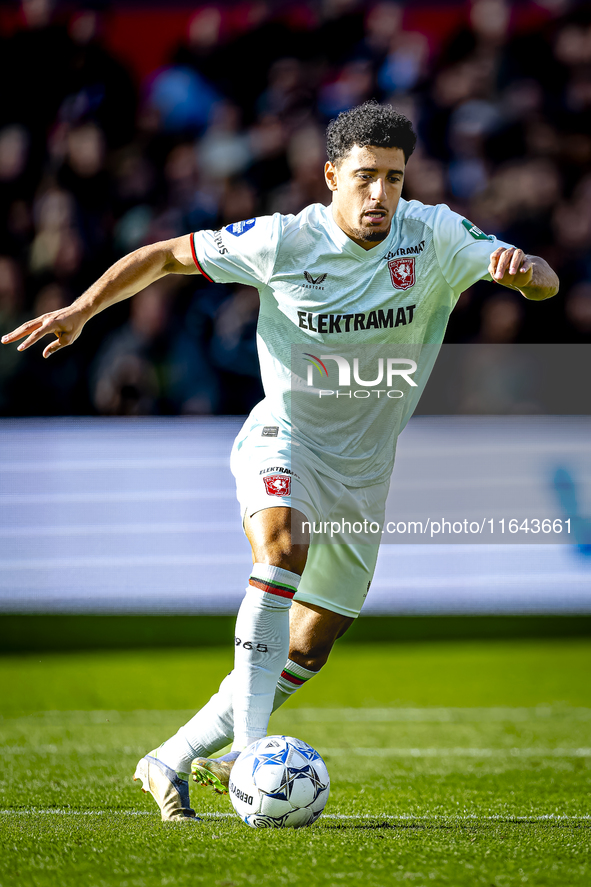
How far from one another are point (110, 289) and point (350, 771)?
8.22 ft

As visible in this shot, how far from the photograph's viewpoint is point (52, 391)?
8.77 meters

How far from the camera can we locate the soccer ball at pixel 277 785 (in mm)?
3406

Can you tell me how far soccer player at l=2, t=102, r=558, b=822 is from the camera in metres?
3.80

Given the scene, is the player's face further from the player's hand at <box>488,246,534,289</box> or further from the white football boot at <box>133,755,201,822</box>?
the white football boot at <box>133,755,201,822</box>

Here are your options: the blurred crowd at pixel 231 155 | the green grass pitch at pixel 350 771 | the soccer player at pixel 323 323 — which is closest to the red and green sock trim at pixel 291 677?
the soccer player at pixel 323 323

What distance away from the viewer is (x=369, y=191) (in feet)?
13.0

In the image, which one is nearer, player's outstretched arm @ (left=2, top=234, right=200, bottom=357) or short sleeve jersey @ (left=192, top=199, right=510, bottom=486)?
player's outstretched arm @ (left=2, top=234, right=200, bottom=357)

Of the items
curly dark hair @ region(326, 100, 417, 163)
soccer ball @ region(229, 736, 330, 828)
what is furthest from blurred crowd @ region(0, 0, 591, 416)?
soccer ball @ region(229, 736, 330, 828)

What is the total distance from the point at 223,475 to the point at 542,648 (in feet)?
9.34

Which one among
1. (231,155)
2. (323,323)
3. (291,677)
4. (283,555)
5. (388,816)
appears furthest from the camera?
(231,155)

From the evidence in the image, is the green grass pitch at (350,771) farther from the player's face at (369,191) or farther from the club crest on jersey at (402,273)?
the player's face at (369,191)

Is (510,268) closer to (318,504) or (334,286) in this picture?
(334,286)

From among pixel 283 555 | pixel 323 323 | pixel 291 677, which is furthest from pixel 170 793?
pixel 323 323

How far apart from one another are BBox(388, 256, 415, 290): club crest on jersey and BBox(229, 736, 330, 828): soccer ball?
5.73 ft
